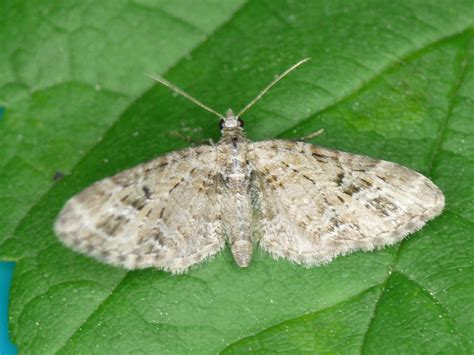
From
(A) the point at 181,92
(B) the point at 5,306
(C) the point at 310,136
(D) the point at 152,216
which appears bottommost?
(B) the point at 5,306

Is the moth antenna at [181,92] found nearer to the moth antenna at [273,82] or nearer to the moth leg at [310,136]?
the moth antenna at [273,82]

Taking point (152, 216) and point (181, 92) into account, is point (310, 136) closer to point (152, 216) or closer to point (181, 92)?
point (181, 92)

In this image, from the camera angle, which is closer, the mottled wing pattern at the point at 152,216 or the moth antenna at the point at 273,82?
the mottled wing pattern at the point at 152,216

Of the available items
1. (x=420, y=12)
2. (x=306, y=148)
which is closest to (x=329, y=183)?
(x=306, y=148)

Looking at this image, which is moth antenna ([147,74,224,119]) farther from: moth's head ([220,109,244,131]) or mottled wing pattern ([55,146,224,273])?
mottled wing pattern ([55,146,224,273])

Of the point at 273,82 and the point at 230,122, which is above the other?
the point at 273,82

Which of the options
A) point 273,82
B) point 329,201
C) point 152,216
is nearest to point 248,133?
point 273,82

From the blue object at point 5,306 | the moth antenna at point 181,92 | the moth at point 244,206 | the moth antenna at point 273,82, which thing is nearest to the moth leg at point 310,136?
the moth at point 244,206
